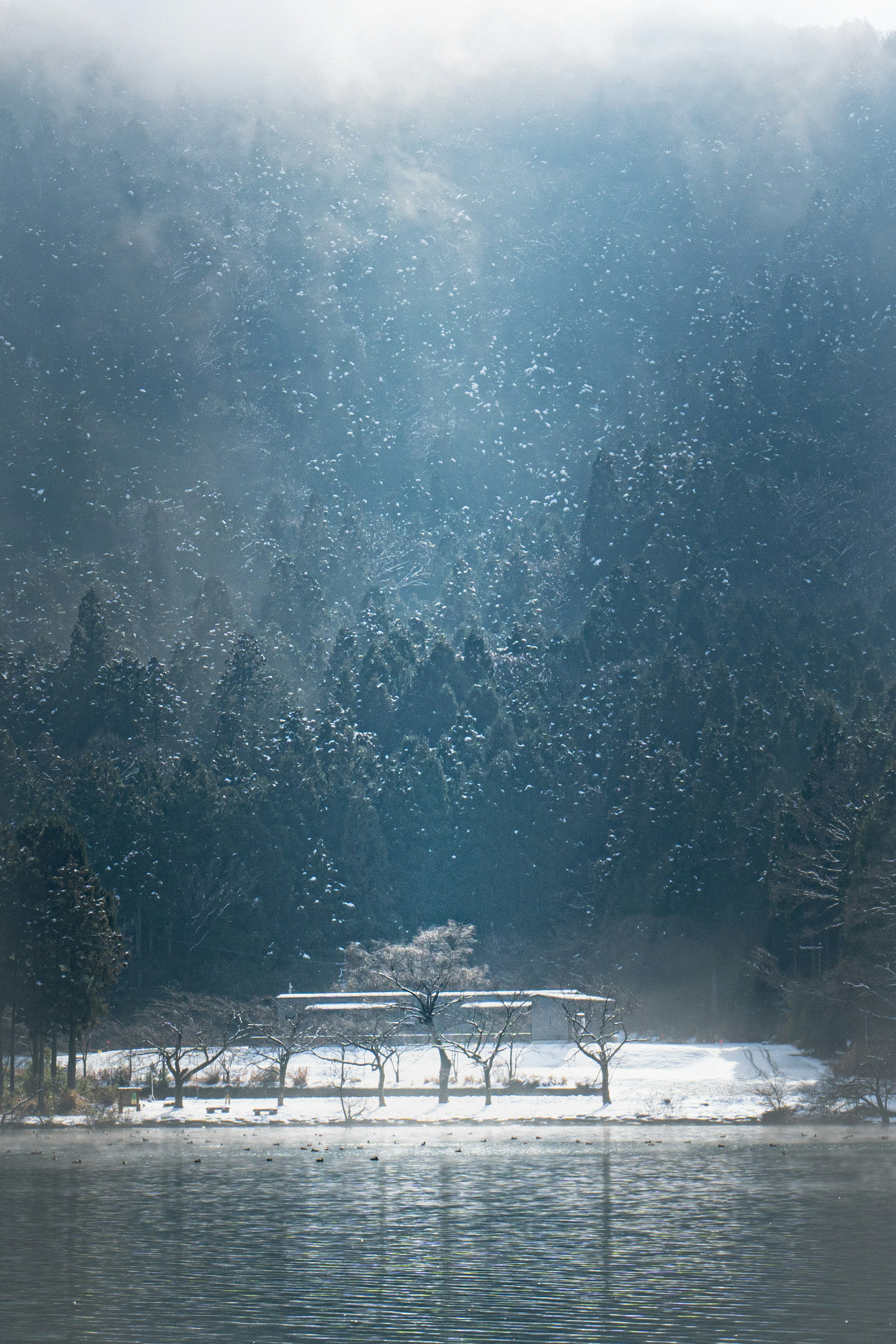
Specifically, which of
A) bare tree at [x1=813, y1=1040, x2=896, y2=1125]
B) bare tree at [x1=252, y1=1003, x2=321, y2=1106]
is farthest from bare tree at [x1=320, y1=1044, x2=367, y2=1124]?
bare tree at [x1=813, y1=1040, x2=896, y2=1125]

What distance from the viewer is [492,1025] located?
Result: 81.3 m

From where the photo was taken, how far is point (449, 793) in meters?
128

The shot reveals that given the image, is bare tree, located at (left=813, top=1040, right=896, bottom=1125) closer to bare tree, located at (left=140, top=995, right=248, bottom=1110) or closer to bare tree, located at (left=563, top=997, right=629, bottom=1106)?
bare tree, located at (left=563, top=997, right=629, bottom=1106)

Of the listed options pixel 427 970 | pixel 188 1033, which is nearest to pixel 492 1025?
pixel 188 1033

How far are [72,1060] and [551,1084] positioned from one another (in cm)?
2318

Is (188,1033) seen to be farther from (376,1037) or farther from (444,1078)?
(444,1078)

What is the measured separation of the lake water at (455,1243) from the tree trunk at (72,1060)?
11102 millimetres

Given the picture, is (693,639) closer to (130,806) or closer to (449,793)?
(449,793)

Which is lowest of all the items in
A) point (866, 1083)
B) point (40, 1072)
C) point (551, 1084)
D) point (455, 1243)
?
point (455, 1243)

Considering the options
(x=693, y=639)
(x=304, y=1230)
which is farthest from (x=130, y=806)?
(x=304, y=1230)

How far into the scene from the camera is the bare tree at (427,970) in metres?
79.4

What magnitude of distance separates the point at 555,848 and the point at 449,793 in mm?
10949

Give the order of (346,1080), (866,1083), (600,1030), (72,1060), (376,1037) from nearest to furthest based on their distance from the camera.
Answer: (866,1083)
(72,1060)
(376,1037)
(600,1030)
(346,1080)

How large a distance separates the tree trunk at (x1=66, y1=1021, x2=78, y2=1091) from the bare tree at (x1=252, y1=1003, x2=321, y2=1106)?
29.8ft
